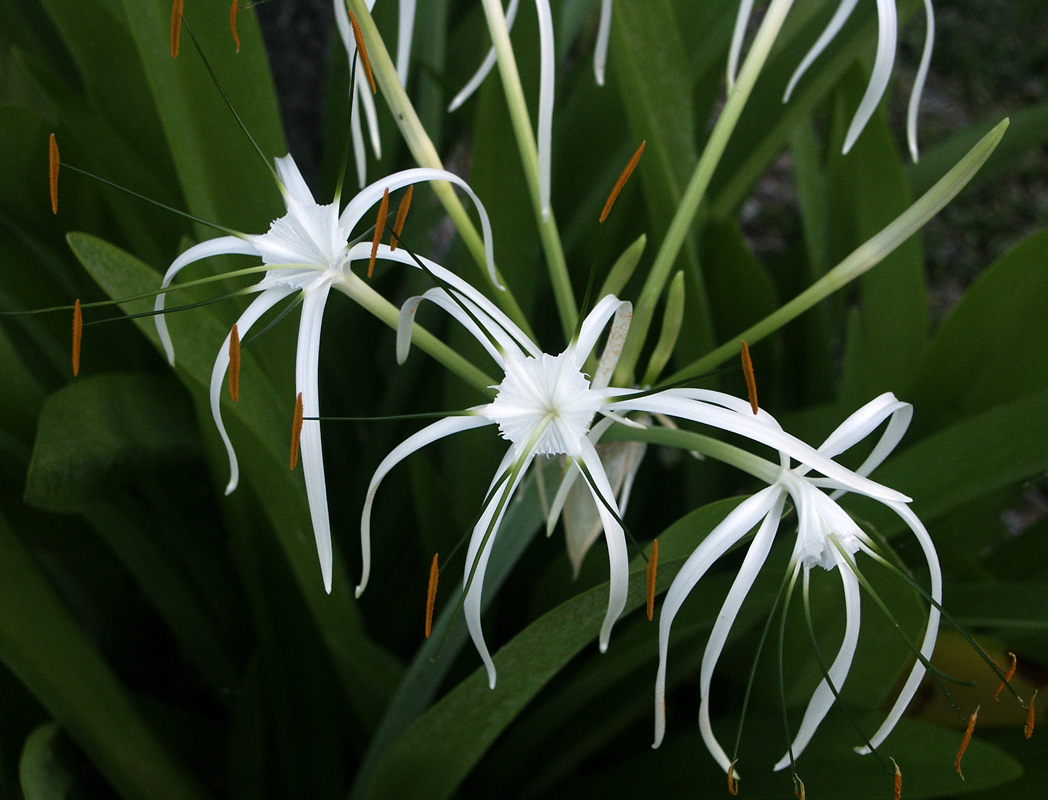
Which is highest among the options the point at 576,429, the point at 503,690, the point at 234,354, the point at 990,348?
the point at 234,354

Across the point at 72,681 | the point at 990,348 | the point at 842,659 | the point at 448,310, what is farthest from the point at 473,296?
the point at 990,348

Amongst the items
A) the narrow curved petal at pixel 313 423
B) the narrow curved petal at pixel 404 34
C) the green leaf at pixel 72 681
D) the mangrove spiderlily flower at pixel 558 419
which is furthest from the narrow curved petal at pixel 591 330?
the green leaf at pixel 72 681

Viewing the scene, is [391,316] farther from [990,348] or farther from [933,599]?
[990,348]

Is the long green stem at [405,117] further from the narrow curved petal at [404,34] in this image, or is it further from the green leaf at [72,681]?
the green leaf at [72,681]

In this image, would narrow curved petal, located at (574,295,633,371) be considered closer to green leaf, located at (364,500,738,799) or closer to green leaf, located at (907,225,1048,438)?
green leaf, located at (364,500,738,799)

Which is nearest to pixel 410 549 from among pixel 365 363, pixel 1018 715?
pixel 365 363

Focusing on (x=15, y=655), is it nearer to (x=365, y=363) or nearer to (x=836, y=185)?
(x=365, y=363)
